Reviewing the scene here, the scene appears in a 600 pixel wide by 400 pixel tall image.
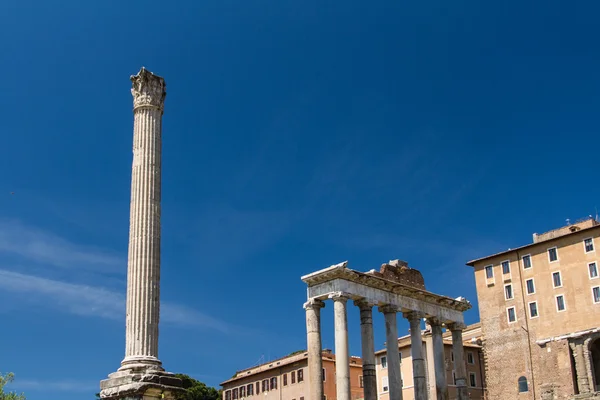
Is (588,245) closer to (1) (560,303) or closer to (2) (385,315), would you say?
(1) (560,303)

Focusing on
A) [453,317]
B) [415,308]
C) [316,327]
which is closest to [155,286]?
[316,327]

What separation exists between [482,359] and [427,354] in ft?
21.5

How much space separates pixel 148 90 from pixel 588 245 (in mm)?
44018

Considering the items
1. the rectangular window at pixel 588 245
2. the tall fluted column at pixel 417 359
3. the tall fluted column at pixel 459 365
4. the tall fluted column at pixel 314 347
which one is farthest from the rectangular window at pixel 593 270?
the tall fluted column at pixel 314 347

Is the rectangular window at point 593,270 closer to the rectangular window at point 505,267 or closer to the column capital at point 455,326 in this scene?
the rectangular window at point 505,267

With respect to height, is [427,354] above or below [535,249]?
below

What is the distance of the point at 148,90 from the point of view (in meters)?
19.1

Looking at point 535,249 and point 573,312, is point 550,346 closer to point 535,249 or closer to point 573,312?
point 573,312

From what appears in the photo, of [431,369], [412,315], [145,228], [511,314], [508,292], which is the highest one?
[508,292]

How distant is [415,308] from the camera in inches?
1698

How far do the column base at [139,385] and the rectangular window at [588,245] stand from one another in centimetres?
4503

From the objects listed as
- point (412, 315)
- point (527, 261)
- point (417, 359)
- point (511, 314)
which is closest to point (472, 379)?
point (511, 314)

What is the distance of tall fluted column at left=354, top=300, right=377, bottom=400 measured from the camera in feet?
127

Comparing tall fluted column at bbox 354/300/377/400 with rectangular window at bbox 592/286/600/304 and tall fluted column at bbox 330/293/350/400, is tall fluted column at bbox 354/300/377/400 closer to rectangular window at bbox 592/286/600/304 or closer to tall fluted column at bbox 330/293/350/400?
tall fluted column at bbox 330/293/350/400
